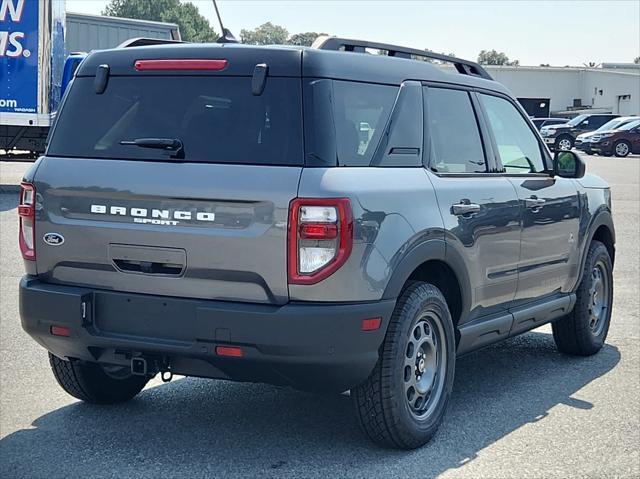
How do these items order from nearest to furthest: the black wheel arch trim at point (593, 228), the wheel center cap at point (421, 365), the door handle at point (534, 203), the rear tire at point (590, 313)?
the wheel center cap at point (421, 365), the door handle at point (534, 203), the black wheel arch trim at point (593, 228), the rear tire at point (590, 313)

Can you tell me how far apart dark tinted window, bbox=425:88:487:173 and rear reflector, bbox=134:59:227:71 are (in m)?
1.25

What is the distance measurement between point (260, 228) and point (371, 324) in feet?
2.25

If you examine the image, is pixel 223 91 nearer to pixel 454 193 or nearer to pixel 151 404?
pixel 454 193

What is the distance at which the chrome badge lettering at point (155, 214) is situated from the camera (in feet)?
15.2

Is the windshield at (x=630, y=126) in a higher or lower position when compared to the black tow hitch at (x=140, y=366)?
higher

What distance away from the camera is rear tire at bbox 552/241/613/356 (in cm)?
728

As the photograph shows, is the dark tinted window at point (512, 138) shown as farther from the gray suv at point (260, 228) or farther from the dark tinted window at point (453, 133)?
the gray suv at point (260, 228)

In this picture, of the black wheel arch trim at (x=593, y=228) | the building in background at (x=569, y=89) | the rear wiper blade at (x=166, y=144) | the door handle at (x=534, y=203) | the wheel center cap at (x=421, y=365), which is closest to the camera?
the rear wiper blade at (x=166, y=144)

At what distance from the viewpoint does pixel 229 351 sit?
4570mm

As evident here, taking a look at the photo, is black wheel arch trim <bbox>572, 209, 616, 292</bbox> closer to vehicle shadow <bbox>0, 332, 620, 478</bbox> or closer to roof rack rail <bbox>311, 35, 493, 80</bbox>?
vehicle shadow <bbox>0, 332, 620, 478</bbox>

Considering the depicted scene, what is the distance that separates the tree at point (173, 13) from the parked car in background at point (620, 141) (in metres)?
88.0

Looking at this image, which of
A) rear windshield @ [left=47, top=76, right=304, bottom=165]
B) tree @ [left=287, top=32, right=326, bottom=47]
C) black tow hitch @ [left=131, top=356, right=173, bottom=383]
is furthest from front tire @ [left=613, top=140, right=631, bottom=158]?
black tow hitch @ [left=131, top=356, right=173, bottom=383]

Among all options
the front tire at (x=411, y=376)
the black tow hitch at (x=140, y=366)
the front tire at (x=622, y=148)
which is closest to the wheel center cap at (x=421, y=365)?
the front tire at (x=411, y=376)

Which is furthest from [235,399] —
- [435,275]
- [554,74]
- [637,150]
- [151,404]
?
[554,74]
